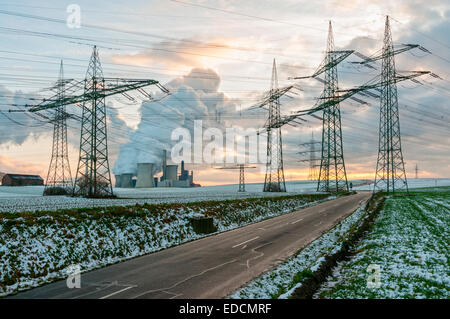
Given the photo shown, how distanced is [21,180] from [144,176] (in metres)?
50.1

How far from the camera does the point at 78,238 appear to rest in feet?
56.8

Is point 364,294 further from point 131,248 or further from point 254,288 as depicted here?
point 131,248

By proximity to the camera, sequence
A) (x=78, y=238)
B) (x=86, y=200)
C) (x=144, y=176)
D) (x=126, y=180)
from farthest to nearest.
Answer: (x=126, y=180) → (x=144, y=176) → (x=86, y=200) → (x=78, y=238)

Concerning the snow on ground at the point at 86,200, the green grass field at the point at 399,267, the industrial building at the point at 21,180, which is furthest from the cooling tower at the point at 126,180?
the green grass field at the point at 399,267

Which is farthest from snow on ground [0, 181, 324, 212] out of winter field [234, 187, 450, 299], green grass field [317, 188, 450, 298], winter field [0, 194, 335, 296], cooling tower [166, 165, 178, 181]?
cooling tower [166, 165, 178, 181]

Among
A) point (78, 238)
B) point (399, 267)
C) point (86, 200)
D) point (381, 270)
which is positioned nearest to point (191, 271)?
point (78, 238)

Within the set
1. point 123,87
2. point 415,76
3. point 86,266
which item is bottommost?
point 86,266

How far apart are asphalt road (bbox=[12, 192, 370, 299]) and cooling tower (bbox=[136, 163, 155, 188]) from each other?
135620 millimetres

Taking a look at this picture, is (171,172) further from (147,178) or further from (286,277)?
(286,277)

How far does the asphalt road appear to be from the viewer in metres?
11.7

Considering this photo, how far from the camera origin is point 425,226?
23922 mm
